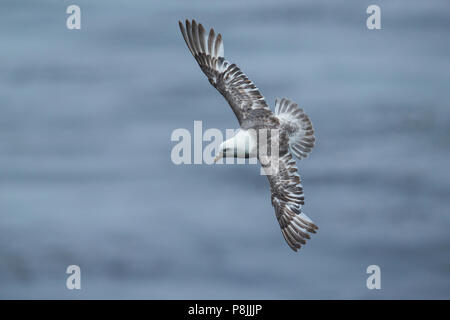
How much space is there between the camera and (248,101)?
13.2 meters

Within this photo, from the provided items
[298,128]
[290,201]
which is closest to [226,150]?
[290,201]

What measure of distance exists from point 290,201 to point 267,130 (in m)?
1.35

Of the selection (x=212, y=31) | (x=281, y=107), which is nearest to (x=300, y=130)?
(x=281, y=107)

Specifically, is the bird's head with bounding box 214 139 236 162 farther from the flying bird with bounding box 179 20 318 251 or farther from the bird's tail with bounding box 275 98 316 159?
the bird's tail with bounding box 275 98 316 159

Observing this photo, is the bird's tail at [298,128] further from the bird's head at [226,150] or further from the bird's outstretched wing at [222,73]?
the bird's head at [226,150]

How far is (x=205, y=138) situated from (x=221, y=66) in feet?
4.74

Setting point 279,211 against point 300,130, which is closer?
point 279,211

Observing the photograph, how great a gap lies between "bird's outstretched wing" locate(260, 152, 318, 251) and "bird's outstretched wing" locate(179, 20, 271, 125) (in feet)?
3.71

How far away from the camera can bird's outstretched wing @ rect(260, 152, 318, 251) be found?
1266 centimetres

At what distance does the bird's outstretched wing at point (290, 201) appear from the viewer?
1266 centimetres

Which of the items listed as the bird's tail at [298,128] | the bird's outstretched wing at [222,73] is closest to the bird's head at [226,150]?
the bird's outstretched wing at [222,73]

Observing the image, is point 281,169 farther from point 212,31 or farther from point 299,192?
point 212,31

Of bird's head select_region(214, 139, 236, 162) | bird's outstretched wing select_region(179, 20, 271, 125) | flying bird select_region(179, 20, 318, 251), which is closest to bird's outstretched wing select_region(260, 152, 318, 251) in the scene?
flying bird select_region(179, 20, 318, 251)

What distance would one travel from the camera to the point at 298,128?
13625 millimetres
